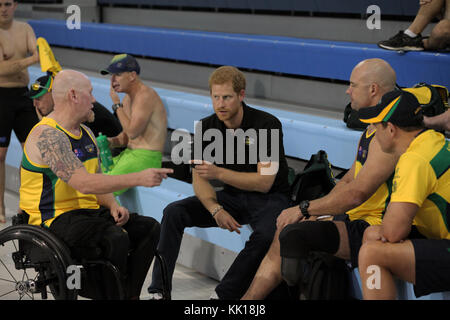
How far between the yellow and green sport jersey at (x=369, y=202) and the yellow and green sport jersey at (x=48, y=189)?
3.88ft

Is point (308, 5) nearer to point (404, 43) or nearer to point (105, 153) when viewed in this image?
point (404, 43)

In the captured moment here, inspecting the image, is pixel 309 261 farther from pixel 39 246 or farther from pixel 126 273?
pixel 39 246

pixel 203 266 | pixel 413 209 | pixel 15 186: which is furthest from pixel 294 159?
pixel 15 186

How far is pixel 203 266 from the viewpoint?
3.91m

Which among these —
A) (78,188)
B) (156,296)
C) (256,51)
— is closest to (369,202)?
(156,296)

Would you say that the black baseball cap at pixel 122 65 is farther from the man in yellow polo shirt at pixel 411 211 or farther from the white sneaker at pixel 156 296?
the man in yellow polo shirt at pixel 411 211

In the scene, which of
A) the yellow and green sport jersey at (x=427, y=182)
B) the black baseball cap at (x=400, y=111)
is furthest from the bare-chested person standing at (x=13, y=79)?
the yellow and green sport jersey at (x=427, y=182)

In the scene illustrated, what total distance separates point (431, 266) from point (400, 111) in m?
0.59

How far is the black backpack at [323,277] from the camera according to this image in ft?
8.81

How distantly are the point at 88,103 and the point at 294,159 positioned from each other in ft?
5.94

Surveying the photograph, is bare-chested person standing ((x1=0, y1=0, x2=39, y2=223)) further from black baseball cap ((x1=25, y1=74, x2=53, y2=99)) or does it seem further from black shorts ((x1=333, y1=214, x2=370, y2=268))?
black shorts ((x1=333, y1=214, x2=370, y2=268))

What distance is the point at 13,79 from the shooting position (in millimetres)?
4785

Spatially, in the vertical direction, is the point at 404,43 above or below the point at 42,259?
above
